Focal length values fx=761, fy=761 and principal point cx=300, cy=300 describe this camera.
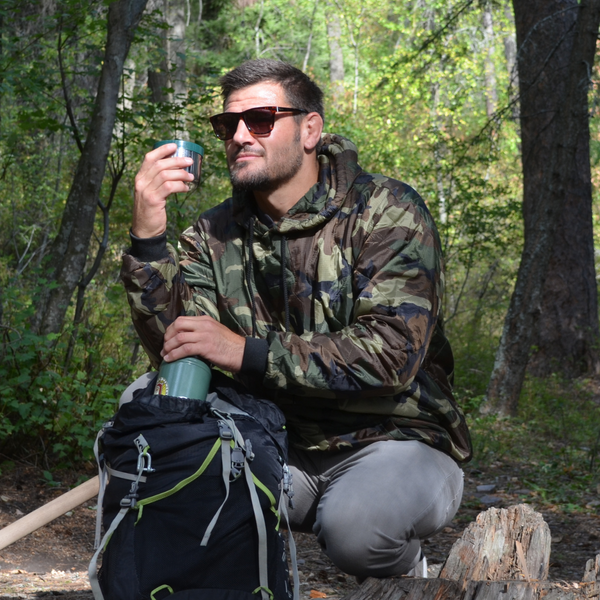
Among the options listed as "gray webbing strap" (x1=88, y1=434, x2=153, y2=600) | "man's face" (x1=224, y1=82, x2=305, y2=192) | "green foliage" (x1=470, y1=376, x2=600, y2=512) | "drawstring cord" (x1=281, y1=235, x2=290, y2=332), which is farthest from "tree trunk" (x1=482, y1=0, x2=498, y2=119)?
"gray webbing strap" (x1=88, y1=434, x2=153, y2=600)

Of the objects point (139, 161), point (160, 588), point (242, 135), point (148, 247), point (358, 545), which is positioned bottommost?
point (358, 545)

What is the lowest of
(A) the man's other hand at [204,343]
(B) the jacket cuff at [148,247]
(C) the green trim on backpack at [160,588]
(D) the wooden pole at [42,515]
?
(C) the green trim on backpack at [160,588]

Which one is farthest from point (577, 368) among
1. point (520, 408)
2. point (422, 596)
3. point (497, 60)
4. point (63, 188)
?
point (497, 60)

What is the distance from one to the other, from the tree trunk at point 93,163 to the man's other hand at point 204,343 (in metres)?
3.28

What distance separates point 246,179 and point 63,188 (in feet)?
28.0

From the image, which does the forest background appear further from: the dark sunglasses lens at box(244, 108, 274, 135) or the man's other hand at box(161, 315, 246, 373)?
the man's other hand at box(161, 315, 246, 373)

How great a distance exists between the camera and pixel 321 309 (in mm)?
2838

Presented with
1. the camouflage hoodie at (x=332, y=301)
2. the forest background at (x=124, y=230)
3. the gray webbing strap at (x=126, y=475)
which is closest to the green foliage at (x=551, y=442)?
the forest background at (x=124, y=230)

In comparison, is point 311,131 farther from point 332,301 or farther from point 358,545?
point 358,545

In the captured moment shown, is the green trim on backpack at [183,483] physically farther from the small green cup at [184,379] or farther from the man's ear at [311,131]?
the man's ear at [311,131]

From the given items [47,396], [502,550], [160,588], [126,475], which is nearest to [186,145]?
[126,475]

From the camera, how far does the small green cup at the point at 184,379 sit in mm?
2408

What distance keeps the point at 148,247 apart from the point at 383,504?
1.20m

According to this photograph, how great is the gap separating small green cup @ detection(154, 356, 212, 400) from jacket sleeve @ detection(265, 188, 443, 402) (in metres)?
0.22
